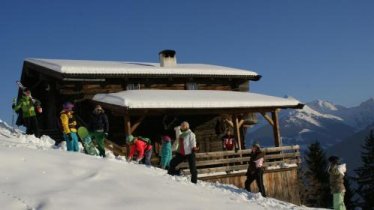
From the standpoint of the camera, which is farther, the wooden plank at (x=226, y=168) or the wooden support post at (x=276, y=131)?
the wooden support post at (x=276, y=131)

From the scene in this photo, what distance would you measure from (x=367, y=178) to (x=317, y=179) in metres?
4.59

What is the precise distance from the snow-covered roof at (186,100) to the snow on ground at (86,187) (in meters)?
5.99

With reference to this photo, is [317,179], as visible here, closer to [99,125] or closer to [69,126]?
[99,125]

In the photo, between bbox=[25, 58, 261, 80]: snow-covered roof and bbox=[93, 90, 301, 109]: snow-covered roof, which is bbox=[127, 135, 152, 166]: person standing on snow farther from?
bbox=[25, 58, 261, 80]: snow-covered roof

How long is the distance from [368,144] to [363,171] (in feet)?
9.49

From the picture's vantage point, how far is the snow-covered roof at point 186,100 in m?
16.2

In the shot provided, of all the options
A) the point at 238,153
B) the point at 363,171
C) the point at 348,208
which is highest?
the point at 238,153

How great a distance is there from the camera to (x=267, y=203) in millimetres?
10672

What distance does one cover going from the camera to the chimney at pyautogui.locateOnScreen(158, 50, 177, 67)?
24.4m

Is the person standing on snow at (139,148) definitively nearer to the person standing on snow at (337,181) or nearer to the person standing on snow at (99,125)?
the person standing on snow at (99,125)

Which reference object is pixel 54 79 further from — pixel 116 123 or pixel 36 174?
pixel 36 174

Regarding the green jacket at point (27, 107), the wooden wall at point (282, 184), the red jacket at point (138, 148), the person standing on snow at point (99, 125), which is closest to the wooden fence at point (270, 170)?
the wooden wall at point (282, 184)

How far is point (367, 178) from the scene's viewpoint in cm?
4047

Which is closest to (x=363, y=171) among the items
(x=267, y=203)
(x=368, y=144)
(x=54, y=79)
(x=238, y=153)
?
(x=368, y=144)
